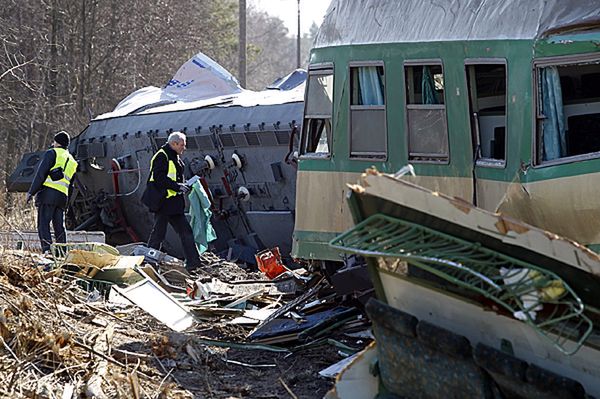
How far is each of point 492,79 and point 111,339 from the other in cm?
362

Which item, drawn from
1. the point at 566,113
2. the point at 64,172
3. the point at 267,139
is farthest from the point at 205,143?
the point at 566,113

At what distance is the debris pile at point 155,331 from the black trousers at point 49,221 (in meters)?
1.79

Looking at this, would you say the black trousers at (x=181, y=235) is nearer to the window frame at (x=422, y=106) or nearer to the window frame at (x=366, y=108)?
the window frame at (x=366, y=108)

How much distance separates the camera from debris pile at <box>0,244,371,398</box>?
7.48 m

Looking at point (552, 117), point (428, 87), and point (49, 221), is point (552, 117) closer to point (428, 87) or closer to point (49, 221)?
point (428, 87)

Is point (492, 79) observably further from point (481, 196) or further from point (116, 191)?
point (116, 191)

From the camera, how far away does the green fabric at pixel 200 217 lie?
1511 cm

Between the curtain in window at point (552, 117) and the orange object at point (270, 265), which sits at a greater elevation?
the curtain in window at point (552, 117)

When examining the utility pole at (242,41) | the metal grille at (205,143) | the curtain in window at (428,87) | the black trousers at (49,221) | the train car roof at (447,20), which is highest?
the utility pole at (242,41)

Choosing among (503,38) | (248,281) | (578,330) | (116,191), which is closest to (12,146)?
(116,191)

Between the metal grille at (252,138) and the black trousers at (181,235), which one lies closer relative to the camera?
the black trousers at (181,235)

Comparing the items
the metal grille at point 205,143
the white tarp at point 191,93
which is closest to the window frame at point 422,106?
the metal grille at point 205,143

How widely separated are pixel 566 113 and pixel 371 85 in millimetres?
2087

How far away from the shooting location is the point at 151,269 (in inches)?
470
